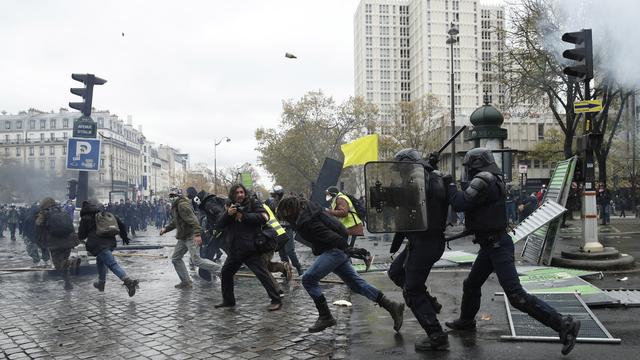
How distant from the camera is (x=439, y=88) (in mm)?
117562

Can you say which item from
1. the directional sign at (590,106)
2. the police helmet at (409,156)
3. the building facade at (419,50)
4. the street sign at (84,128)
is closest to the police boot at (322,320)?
the police helmet at (409,156)

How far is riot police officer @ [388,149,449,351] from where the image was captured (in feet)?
14.6

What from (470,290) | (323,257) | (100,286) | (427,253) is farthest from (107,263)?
(470,290)

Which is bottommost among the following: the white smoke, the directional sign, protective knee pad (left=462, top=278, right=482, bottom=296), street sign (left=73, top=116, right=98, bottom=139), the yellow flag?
protective knee pad (left=462, top=278, right=482, bottom=296)

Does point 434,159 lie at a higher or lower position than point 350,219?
higher

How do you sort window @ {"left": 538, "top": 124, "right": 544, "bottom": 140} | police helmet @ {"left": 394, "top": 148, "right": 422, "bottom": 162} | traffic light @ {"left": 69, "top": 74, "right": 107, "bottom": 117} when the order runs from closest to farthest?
police helmet @ {"left": 394, "top": 148, "right": 422, "bottom": 162} < traffic light @ {"left": 69, "top": 74, "right": 107, "bottom": 117} < window @ {"left": 538, "top": 124, "right": 544, "bottom": 140}

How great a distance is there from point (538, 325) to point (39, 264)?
1148 cm

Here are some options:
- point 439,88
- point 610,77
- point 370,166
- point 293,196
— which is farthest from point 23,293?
point 439,88

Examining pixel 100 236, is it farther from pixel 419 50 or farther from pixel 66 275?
pixel 419 50

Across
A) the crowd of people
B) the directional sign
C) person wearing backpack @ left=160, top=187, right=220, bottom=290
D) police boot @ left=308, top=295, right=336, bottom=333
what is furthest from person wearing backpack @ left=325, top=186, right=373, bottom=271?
the directional sign

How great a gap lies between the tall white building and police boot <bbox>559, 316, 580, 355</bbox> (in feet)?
358

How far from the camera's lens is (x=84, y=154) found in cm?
1222

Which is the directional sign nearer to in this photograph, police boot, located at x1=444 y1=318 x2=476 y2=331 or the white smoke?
the white smoke

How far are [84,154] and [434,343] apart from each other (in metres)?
10.4
